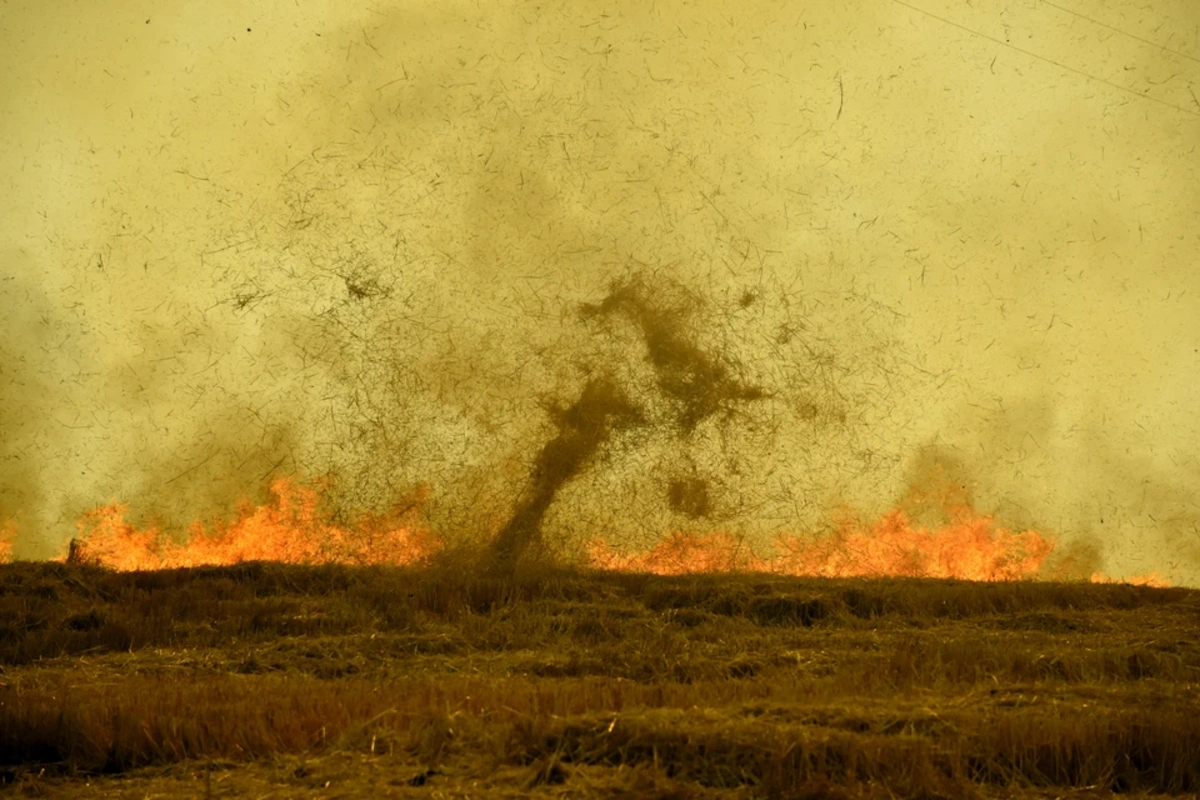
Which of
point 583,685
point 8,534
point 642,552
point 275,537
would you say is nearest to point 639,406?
point 642,552

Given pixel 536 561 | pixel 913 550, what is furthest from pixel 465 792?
pixel 913 550

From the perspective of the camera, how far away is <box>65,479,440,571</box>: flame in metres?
14.3

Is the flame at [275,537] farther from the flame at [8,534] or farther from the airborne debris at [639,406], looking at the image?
the airborne debris at [639,406]

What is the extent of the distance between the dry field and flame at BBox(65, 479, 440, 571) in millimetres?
2384

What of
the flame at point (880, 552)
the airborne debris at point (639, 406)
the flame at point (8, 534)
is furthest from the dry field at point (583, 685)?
the flame at point (8, 534)

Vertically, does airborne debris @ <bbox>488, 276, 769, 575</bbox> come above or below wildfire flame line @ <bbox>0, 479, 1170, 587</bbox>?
above

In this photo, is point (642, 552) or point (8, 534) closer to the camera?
point (642, 552)

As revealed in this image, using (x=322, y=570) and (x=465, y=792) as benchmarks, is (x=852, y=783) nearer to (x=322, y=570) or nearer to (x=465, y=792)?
(x=465, y=792)

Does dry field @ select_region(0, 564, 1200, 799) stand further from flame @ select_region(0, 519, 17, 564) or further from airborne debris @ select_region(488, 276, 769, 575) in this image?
flame @ select_region(0, 519, 17, 564)

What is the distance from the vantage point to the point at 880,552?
15.2 metres

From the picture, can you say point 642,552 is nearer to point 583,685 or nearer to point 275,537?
point 275,537

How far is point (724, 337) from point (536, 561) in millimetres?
3436

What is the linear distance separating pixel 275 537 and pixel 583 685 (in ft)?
27.6

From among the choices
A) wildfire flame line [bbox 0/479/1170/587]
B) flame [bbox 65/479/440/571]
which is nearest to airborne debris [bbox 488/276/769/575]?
wildfire flame line [bbox 0/479/1170/587]
